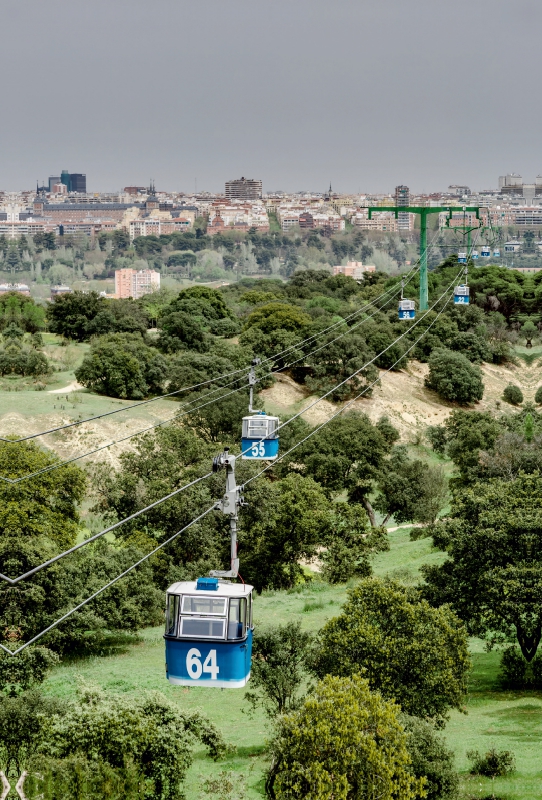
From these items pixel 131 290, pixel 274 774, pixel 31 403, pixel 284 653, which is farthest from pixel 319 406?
pixel 131 290

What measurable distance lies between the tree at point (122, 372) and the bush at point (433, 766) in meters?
40.9

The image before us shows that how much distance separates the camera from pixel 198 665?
1317 cm

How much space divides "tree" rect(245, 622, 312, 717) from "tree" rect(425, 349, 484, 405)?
42.5 m

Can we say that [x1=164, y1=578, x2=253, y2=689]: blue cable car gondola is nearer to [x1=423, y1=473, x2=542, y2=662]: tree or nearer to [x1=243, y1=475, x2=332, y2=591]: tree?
[x1=423, y1=473, x2=542, y2=662]: tree

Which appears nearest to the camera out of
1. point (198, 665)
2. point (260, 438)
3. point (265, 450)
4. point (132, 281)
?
point (198, 665)

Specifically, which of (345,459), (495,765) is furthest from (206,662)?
(345,459)

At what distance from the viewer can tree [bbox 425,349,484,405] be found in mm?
62938

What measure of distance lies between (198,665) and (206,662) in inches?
3.9

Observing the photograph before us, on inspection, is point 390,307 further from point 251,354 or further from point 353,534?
point 353,534

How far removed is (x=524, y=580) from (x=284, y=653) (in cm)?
570

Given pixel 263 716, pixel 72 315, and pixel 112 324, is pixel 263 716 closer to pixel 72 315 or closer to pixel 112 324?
pixel 112 324

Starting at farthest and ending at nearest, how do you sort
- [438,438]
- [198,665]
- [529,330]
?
[529,330] → [438,438] → [198,665]

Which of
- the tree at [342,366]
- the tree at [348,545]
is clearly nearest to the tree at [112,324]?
the tree at [342,366]

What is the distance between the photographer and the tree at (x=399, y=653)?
20.5 metres
